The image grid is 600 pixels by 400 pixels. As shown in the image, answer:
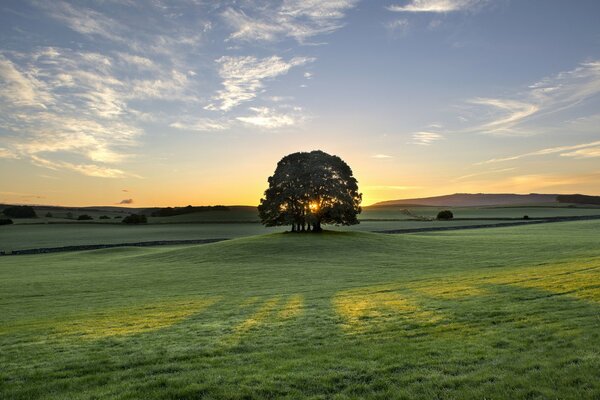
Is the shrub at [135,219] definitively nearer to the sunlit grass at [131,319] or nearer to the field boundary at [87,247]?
the field boundary at [87,247]

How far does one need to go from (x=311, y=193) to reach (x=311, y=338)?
5178 centimetres

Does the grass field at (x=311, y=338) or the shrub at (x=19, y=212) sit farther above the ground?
the shrub at (x=19, y=212)

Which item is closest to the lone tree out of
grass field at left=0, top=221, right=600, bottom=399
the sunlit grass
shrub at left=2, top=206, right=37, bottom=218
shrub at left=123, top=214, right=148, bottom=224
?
grass field at left=0, top=221, right=600, bottom=399

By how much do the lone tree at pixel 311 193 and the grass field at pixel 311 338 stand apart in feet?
114

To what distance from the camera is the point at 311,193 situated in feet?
212

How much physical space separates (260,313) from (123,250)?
53.6 metres

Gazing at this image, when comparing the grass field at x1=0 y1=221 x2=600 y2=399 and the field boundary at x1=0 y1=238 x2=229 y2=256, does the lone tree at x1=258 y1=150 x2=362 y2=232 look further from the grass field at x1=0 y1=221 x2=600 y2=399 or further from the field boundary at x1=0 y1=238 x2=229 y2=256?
the grass field at x1=0 y1=221 x2=600 y2=399

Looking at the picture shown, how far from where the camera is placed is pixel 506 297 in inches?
711

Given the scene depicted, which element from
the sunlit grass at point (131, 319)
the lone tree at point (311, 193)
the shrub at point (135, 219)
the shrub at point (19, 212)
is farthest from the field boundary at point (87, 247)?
the shrub at point (19, 212)

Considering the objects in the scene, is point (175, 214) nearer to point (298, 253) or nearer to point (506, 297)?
point (298, 253)

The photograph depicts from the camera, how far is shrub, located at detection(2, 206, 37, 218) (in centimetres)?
13038

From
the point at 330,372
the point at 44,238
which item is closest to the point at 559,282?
the point at 330,372

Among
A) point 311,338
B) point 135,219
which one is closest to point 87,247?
point 135,219

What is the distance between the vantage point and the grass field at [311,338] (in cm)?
938
